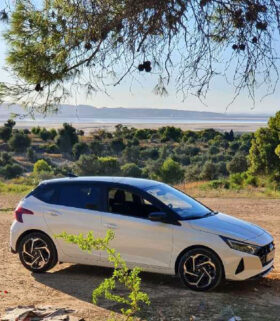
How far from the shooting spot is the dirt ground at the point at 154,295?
7.28m

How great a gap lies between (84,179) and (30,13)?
3.06 metres

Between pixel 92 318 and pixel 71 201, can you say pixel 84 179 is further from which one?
pixel 92 318

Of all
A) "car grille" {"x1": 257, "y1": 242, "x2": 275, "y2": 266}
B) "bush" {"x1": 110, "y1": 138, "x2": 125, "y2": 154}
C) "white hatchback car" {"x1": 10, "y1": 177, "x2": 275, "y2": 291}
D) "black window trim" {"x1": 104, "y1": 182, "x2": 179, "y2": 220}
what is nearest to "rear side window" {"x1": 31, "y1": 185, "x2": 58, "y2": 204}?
"white hatchback car" {"x1": 10, "y1": 177, "x2": 275, "y2": 291}

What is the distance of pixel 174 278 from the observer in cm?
941

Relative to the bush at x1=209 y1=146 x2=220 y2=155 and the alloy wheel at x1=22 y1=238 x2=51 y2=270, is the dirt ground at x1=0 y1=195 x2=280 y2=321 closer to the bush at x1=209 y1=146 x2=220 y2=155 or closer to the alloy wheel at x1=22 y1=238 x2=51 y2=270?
the alloy wheel at x1=22 y1=238 x2=51 y2=270

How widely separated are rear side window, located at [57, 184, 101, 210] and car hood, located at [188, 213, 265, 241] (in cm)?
156

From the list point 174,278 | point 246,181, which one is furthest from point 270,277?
point 246,181

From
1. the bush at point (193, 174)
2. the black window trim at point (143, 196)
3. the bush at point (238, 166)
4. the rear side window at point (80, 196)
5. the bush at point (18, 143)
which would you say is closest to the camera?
the black window trim at point (143, 196)

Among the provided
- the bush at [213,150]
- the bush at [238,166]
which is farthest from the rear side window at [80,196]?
the bush at [213,150]

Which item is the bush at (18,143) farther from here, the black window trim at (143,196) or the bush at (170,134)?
the black window trim at (143,196)

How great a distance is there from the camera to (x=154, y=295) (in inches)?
324

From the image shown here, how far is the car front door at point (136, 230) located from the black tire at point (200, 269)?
291 millimetres

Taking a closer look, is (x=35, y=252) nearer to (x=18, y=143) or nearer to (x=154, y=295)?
(x=154, y=295)

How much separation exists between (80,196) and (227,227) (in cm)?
232
